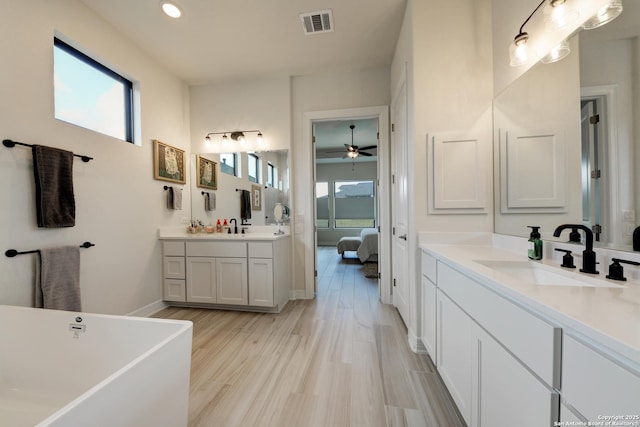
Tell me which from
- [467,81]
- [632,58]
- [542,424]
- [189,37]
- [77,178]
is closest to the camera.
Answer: [542,424]

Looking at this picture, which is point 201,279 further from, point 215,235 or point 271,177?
point 271,177

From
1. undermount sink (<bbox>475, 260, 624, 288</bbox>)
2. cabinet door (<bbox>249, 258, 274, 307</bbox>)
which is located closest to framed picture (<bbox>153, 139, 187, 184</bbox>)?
cabinet door (<bbox>249, 258, 274, 307</bbox>)

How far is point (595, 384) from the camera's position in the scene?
555mm

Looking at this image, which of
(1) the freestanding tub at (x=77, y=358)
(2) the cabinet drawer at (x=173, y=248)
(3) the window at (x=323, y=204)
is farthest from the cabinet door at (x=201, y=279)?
(3) the window at (x=323, y=204)

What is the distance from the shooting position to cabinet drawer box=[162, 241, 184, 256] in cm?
289

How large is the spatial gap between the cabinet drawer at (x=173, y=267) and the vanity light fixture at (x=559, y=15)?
3597 mm

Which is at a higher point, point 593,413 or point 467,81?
point 467,81

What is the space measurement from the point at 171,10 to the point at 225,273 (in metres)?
2.55

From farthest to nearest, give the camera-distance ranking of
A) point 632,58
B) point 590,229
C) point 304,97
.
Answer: point 304,97
point 590,229
point 632,58

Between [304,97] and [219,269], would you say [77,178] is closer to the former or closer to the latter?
[219,269]

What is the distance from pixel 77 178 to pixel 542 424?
312 cm

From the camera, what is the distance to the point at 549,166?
141cm

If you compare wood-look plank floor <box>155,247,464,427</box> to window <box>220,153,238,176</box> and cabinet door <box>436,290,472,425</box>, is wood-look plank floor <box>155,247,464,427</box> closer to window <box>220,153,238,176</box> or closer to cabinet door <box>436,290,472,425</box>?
cabinet door <box>436,290,472,425</box>

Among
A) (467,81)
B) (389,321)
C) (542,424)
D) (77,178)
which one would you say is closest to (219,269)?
(77,178)
